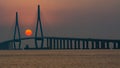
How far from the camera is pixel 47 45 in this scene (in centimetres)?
19188

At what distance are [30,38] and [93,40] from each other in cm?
2373
